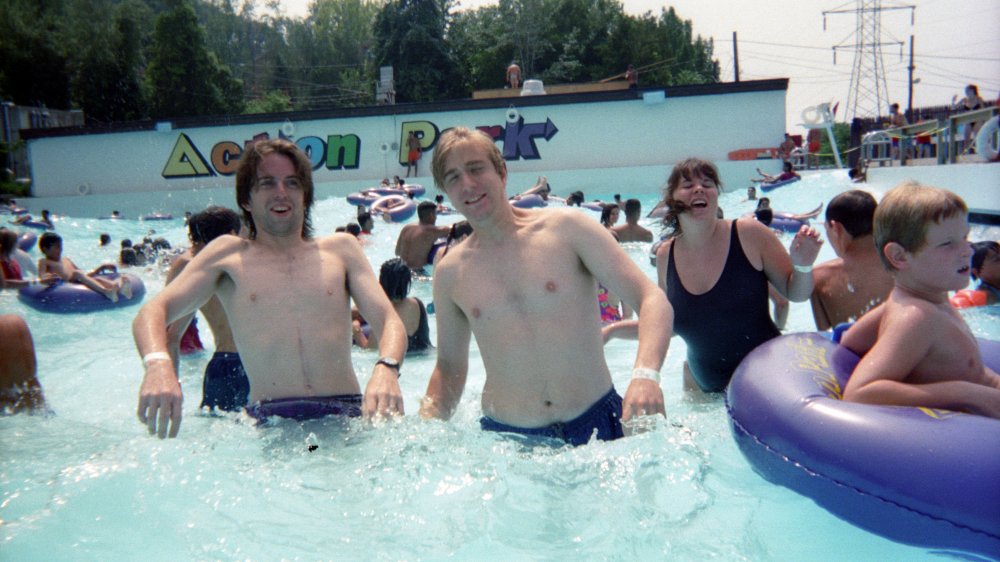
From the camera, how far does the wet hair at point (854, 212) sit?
3.43 m

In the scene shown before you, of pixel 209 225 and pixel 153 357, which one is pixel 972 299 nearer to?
pixel 209 225

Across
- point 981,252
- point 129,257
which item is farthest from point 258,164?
point 129,257

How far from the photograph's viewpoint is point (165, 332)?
2.88 m

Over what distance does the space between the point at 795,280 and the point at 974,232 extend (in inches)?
280

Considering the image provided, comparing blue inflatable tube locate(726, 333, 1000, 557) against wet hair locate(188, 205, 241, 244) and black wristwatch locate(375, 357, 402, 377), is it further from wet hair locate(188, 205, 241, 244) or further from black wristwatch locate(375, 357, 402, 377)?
wet hair locate(188, 205, 241, 244)

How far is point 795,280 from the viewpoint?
3516mm

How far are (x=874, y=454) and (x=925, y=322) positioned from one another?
18.1 inches

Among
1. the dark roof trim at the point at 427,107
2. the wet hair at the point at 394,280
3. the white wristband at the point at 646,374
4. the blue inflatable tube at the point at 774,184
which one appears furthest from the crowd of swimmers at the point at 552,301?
the dark roof trim at the point at 427,107

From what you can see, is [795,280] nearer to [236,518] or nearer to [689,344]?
[689,344]

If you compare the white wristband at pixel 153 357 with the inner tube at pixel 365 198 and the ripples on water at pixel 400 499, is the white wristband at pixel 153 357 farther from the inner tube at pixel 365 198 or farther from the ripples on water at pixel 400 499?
the inner tube at pixel 365 198

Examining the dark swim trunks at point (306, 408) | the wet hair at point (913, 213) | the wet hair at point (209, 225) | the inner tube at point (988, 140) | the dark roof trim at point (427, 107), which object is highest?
the dark roof trim at point (427, 107)

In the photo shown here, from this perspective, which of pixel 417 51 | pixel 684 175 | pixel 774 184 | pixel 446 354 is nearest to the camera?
pixel 446 354

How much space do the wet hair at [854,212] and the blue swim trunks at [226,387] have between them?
2962mm

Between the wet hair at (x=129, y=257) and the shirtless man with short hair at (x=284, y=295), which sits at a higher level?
the shirtless man with short hair at (x=284, y=295)
